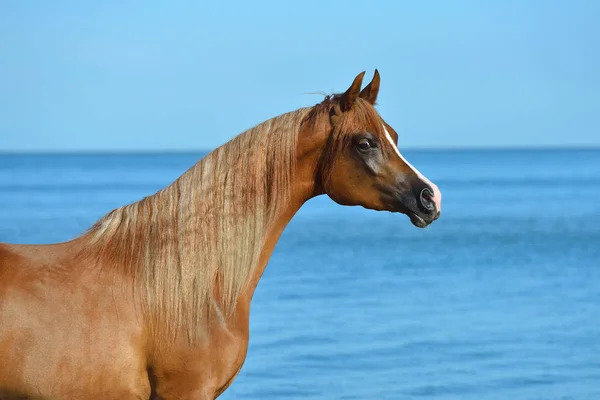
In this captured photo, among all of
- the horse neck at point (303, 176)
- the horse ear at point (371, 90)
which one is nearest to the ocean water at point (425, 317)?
the horse neck at point (303, 176)

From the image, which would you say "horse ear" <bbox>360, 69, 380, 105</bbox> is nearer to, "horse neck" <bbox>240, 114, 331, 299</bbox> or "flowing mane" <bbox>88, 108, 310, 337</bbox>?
"horse neck" <bbox>240, 114, 331, 299</bbox>

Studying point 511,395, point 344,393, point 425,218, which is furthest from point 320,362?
point 425,218

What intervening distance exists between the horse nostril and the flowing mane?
0.47 m

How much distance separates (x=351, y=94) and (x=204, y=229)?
68cm

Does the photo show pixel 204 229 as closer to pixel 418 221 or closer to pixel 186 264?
pixel 186 264

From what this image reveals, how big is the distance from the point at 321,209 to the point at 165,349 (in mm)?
35538

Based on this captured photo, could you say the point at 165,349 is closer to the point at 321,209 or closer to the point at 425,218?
the point at 425,218

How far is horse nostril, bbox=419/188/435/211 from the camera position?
3398 millimetres

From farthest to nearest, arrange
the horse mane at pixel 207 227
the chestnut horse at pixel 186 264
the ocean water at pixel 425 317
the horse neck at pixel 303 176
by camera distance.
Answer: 1. the ocean water at pixel 425 317
2. the horse neck at pixel 303 176
3. the horse mane at pixel 207 227
4. the chestnut horse at pixel 186 264

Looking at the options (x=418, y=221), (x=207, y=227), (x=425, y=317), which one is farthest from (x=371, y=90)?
(x=425, y=317)

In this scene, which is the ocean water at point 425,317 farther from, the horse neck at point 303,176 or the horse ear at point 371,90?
the horse ear at point 371,90

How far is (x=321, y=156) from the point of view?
11.2ft

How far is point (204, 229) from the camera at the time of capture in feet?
10.8

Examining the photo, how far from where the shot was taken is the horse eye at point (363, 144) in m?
3.36
